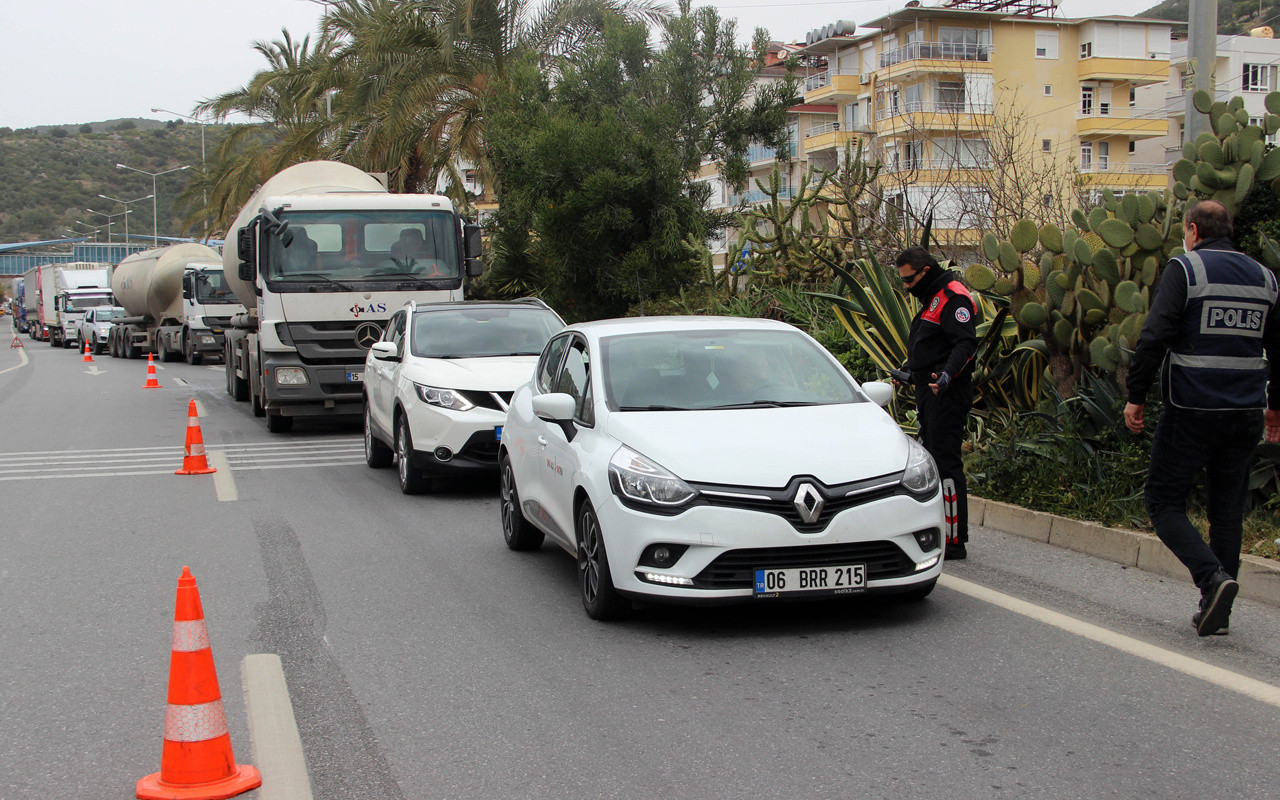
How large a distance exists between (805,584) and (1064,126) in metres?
61.3

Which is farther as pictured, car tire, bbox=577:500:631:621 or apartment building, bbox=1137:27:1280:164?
apartment building, bbox=1137:27:1280:164

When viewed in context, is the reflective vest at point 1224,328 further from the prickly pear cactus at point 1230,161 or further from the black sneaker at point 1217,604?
the prickly pear cactus at point 1230,161

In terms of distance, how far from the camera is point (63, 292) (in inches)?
2188

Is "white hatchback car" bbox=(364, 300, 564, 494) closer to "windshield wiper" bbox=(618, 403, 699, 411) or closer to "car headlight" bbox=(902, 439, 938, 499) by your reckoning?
"windshield wiper" bbox=(618, 403, 699, 411)

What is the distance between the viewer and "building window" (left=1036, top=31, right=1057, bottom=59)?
202ft

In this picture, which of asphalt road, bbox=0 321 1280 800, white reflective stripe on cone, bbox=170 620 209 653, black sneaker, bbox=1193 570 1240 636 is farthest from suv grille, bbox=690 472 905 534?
white reflective stripe on cone, bbox=170 620 209 653

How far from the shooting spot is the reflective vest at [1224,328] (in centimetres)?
548

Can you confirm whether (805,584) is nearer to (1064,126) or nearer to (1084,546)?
(1084,546)

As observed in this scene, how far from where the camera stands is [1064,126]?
61.5 m

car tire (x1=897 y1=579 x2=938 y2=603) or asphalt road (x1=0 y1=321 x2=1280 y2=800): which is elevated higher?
car tire (x1=897 y1=579 x2=938 y2=603)

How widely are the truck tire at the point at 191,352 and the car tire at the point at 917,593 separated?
33.2 metres

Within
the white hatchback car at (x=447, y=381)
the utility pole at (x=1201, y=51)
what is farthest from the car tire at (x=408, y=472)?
the utility pole at (x=1201, y=51)

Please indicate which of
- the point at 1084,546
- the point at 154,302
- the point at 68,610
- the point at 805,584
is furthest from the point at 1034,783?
the point at 154,302

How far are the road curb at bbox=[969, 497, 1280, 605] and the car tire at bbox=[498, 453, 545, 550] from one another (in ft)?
10.1
